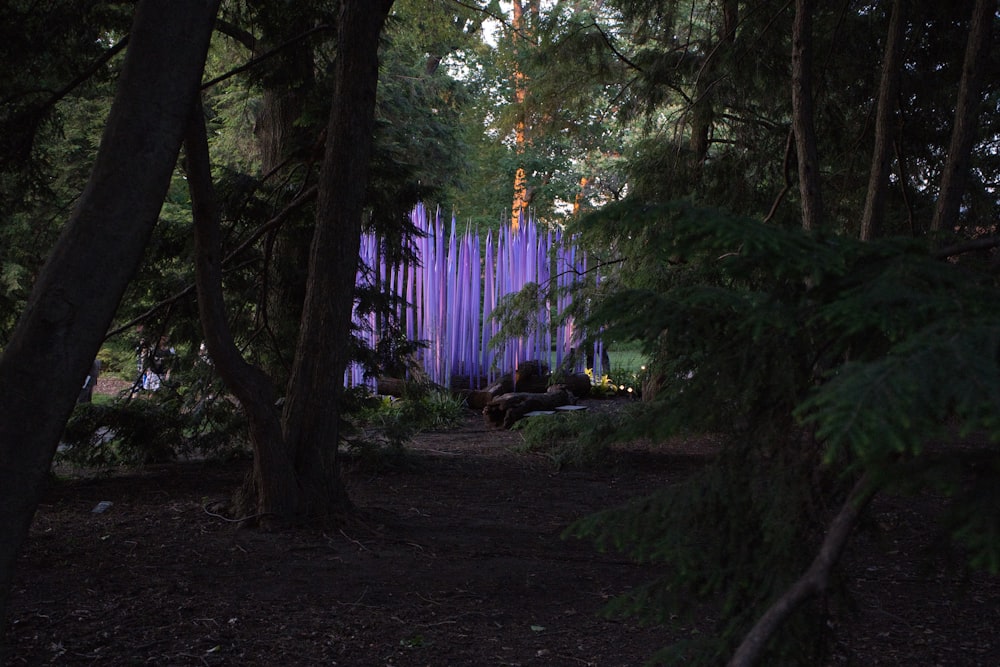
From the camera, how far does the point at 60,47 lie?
17.2 ft

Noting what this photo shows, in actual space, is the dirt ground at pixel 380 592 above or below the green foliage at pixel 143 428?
below

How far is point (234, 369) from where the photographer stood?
4.78m

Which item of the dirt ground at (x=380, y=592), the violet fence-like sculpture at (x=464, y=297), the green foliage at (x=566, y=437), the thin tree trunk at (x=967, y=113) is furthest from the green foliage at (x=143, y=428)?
the violet fence-like sculpture at (x=464, y=297)

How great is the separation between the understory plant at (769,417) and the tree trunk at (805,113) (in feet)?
12.0

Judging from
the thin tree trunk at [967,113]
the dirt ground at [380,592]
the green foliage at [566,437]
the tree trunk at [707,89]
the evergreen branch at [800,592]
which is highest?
the tree trunk at [707,89]

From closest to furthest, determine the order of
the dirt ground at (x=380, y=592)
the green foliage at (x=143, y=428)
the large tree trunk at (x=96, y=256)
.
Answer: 1. the large tree trunk at (x=96, y=256)
2. the dirt ground at (x=380, y=592)
3. the green foliage at (x=143, y=428)

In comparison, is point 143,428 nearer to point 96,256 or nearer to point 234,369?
point 234,369

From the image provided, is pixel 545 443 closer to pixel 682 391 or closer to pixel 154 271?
pixel 154 271

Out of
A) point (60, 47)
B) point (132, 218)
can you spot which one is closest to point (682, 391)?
point (132, 218)

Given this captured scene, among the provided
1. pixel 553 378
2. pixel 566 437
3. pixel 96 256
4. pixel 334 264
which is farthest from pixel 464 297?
pixel 96 256

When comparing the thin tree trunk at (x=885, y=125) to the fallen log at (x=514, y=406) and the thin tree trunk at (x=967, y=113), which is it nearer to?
the thin tree trunk at (x=967, y=113)

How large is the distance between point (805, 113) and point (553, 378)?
277 cm

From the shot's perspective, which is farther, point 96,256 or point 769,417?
point 96,256

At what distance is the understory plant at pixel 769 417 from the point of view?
4.87ft
